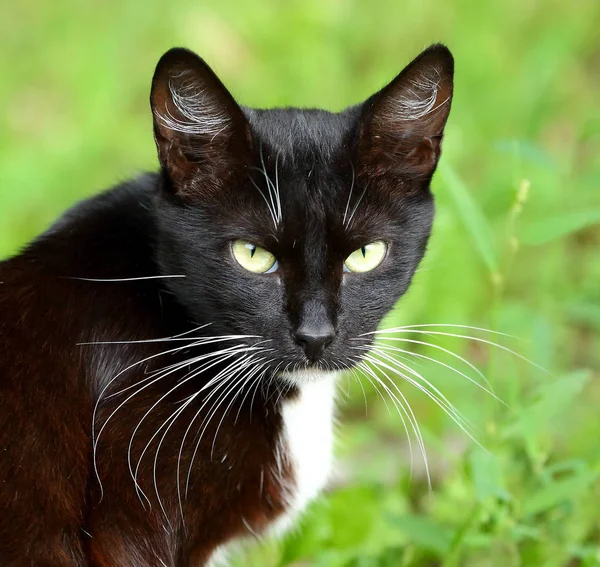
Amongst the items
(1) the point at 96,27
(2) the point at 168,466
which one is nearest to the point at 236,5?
(1) the point at 96,27

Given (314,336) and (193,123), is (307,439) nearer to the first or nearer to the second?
(314,336)

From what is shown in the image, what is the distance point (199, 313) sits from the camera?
1.92 meters

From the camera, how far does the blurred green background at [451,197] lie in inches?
83.1

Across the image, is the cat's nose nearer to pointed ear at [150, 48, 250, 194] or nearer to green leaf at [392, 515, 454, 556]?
pointed ear at [150, 48, 250, 194]

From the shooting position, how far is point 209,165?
184 centimetres

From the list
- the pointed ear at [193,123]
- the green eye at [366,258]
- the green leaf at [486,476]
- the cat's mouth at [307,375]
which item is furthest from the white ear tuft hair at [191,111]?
the green leaf at [486,476]

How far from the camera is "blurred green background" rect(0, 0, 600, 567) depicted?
2111 mm

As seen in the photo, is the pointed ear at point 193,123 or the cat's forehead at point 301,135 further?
the cat's forehead at point 301,135

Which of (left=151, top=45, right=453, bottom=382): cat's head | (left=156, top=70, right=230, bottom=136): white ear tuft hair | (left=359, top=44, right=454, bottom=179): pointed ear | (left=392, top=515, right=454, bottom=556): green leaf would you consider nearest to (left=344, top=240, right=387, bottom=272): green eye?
(left=151, top=45, right=453, bottom=382): cat's head

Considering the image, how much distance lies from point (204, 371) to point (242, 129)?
510 mm

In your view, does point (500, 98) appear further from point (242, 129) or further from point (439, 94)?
point (242, 129)

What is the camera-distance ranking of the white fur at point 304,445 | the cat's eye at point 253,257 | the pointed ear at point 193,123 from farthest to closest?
1. the white fur at point 304,445
2. the cat's eye at point 253,257
3. the pointed ear at point 193,123

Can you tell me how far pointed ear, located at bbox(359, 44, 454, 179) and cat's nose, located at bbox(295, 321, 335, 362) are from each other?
1.18 ft

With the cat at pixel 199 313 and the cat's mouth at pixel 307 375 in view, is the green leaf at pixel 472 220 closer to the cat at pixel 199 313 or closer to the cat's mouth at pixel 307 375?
the cat at pixel 199 313
